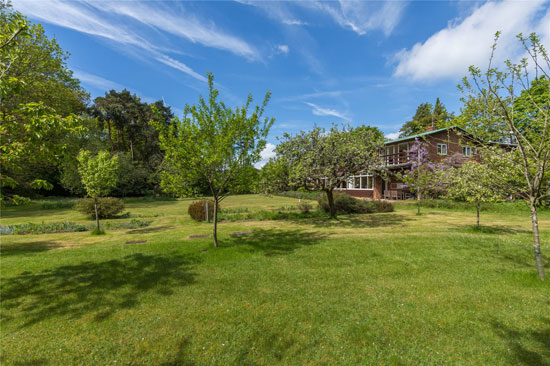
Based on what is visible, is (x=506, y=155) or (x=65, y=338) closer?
(x=65, y=338)

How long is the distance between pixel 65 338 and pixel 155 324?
1397 mm

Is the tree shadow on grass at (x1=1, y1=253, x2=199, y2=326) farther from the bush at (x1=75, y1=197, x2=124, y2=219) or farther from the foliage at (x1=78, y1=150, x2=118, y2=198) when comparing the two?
the bush at (x1=75, y1=197, x2=124, y2=219)

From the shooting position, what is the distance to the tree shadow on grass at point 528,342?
3.49m

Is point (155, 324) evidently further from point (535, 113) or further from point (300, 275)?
point (535, 113)

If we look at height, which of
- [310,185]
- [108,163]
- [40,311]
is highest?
[108,163]

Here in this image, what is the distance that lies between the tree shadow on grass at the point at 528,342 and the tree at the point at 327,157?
35.5 feet

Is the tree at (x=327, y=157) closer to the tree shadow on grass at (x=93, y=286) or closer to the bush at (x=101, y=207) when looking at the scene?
the tree shadow on grass at (x=93, y=286)

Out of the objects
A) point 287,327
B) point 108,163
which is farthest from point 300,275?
point 108,163

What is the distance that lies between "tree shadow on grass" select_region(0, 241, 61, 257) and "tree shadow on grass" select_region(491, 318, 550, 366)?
14037 millimetres

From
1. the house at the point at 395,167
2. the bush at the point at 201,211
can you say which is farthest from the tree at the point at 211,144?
the house at the point at 395,167

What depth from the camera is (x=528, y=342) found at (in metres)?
3.85

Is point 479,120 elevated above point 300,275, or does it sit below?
above

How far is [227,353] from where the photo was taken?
375 cm

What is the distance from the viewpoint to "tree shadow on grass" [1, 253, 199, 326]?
5113 millimetres
